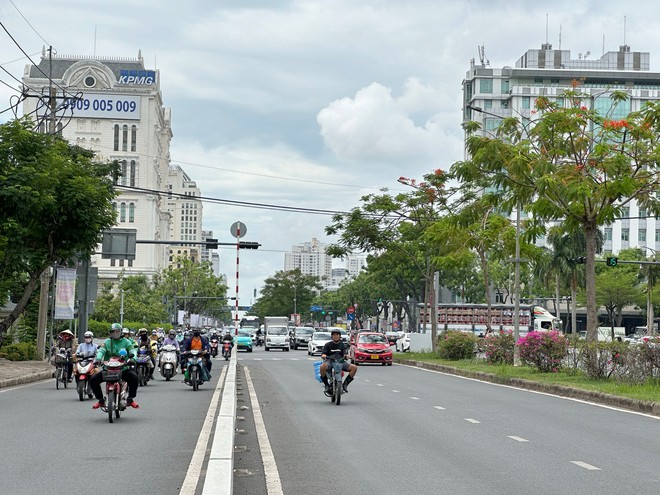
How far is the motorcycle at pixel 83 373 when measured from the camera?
19.5 meters

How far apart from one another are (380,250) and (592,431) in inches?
1343

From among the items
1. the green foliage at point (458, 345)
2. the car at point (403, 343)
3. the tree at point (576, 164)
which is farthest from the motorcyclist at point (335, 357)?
the car at point (403, 343)

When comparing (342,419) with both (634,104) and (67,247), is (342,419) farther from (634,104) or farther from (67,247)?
(634,104)

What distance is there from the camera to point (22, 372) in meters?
29.1

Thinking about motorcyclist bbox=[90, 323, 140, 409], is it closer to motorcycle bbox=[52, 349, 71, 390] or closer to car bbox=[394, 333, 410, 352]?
motorcycle bbox=[52, 349, 71, 390]

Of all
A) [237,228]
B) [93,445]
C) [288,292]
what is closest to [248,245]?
[237,228]

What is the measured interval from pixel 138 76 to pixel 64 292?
97.8 m

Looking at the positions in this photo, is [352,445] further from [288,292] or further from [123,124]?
[288,292]

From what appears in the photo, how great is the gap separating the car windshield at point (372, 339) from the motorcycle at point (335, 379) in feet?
73.9

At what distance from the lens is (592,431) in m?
14.1

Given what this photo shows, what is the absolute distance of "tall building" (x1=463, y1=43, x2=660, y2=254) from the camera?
120 meters

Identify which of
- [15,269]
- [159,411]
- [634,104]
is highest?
[634,104]

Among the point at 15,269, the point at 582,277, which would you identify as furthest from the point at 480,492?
the point at 582,277

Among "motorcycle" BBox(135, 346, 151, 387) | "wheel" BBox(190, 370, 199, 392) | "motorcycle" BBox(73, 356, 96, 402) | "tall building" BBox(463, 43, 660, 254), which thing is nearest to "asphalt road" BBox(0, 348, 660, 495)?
"motorcycle" BBox(73, 356, 96, 402)
